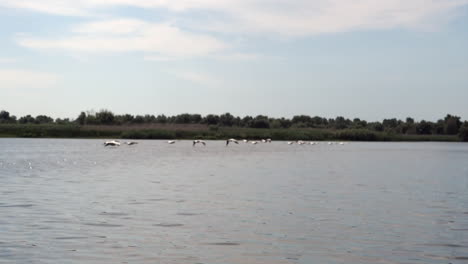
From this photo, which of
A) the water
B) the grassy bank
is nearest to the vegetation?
A: the grassy bank

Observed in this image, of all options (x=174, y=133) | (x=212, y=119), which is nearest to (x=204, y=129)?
(x=174, y=133)

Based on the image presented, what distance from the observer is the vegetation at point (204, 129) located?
11925cm

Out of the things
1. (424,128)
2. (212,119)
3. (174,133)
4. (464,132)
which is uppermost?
(212,119)

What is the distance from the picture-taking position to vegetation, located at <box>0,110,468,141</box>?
119 metres

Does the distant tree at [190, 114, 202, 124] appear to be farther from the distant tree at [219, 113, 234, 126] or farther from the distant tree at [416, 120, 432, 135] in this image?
the distant tree at [416, 120, 432, 135]

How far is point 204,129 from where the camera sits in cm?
13188

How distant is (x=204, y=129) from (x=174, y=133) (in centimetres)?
893

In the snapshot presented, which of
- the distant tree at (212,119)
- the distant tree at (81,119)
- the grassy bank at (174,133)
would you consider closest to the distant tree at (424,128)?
the grassy bank at (174,133)

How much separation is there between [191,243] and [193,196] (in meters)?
9.83

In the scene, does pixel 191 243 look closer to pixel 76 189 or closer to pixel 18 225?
pixel 18 225

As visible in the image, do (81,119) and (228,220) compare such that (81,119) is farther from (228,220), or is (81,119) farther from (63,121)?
(228,220)

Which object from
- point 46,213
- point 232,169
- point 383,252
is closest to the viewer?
point 383,252

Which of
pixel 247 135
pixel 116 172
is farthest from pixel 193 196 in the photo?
pixel 247 135

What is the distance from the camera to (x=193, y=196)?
24984 millimetres
